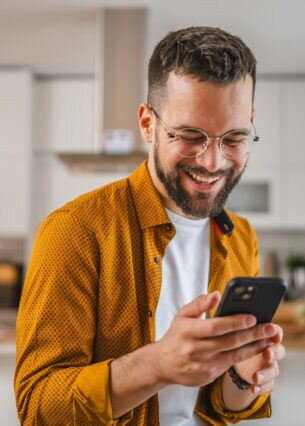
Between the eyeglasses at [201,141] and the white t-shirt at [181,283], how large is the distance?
0.60ft

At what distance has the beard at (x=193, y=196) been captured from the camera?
1.17m

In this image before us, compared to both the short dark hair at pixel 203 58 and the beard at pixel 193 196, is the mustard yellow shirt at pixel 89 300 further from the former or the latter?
the short dark hair at pixel 203 58

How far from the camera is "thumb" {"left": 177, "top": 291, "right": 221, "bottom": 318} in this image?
887mm

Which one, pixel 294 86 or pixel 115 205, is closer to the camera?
pixel 115 205

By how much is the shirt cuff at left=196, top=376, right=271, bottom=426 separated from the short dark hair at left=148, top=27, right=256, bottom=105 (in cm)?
62

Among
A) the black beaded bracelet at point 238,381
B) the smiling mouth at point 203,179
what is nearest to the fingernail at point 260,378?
the black beaded bracelet at point 238,381

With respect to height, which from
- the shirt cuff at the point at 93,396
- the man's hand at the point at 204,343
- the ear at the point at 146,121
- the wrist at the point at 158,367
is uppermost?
the ear at the point at 146,121

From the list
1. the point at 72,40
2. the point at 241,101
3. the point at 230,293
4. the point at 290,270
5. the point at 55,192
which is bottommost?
the point at 290,270

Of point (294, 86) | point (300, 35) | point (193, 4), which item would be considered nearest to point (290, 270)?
point (294, 86)

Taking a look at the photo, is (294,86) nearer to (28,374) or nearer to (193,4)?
(193,4)

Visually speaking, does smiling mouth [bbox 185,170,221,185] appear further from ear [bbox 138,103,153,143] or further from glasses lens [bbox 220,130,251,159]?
ear [bbox 138,103,153,143]

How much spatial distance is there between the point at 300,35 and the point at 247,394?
9.99ft

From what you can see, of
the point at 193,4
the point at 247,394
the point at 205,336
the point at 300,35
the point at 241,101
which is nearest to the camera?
the point at 205,336

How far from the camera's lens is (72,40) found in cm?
400
